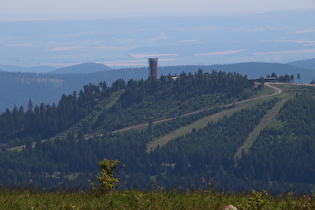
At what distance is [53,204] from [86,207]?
3.80 feet

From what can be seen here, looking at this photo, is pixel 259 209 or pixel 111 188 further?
pixel 111 188

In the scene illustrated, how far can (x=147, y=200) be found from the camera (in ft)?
70.7

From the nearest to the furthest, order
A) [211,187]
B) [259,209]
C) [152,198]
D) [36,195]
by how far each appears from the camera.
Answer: [259,209], [152,198], [36,195], [211,187]

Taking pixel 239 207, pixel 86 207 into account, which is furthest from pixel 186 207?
pixel 86 207

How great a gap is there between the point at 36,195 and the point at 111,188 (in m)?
2.58

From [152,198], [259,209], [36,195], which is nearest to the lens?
[259,209]

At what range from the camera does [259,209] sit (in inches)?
786

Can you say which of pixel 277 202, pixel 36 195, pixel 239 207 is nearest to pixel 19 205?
pixel 36 195

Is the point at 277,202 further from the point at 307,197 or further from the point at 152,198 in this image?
the point at 152,198

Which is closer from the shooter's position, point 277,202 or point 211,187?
point 277,202

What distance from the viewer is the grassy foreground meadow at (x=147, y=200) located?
20702 millimetres

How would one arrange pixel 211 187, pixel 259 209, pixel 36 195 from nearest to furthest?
pixel 259 209 < pixel 36 195 < pixel 211 187

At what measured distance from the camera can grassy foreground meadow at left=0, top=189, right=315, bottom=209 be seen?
20.7 metres

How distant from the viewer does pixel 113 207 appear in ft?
68.2
